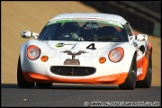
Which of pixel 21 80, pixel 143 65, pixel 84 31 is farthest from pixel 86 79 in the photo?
pixel 143 65

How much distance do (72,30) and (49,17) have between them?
20912mm

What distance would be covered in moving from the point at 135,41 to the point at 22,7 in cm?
2055

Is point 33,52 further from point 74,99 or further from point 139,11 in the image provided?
point 139,11

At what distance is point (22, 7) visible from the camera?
33781mm

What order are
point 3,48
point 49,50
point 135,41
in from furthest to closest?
1. point 3,48
2. point 135,41
3. point 49,50

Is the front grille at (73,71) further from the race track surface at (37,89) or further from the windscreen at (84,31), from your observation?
the windscreen at (84,31)

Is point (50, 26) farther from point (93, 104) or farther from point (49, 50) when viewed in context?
point (93, 104)

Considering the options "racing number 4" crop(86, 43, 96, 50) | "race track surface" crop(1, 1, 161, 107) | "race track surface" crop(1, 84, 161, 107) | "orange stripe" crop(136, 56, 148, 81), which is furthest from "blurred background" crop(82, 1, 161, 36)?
"race track surface" crop(1, 84, 161, 107)

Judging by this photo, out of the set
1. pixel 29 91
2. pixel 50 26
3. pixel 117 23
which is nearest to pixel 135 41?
pixel 117 23

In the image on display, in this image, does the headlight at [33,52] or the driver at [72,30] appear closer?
the headlight at [33,52]

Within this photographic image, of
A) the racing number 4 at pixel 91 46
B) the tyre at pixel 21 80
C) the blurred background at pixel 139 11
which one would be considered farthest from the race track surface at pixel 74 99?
the blurred background at pixel 139 11

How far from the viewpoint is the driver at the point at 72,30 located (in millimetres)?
13375

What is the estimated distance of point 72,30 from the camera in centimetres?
1356

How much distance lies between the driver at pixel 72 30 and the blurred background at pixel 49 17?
9.65 metres
